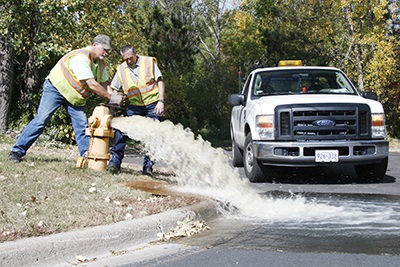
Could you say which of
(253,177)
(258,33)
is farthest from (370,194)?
(258,33)

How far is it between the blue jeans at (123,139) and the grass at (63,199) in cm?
38

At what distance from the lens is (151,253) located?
4.98 m

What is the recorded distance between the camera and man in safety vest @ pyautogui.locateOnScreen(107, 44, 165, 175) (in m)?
8.67

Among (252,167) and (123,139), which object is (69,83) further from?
(252,167)

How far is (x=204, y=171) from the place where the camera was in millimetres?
7684

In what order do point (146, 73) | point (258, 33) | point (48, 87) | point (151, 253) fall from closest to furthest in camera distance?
point (151, 253), point (48, 87), point (146, 73), point (258, 33)

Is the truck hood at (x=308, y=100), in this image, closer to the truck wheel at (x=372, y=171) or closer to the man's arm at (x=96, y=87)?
the truck wheel at (x=372, y=171)

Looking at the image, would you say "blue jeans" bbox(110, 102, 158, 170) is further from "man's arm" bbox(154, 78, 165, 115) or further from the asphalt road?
the asphalt road

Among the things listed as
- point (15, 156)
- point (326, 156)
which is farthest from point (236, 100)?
point (15, 156)

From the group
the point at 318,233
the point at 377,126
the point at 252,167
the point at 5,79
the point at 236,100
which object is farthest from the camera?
the point at 5,79

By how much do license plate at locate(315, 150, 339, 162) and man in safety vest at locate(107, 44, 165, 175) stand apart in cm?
234

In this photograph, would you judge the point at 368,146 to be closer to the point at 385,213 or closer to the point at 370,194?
the point at 370,194

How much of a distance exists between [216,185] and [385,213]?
2067 mm

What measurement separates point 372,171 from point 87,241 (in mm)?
5982
